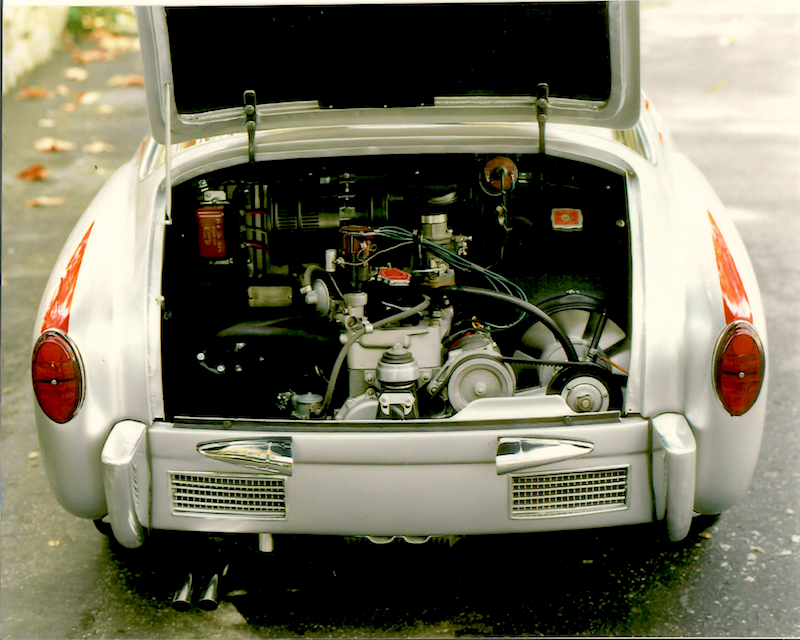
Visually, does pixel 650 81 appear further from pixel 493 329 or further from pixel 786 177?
pixel 493 329

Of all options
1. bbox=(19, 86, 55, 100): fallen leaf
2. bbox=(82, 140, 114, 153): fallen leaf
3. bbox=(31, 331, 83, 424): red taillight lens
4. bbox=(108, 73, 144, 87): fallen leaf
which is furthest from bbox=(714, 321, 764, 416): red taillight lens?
bbox=(108, 73, 144, 87): fallen leaf

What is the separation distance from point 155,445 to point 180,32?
126cm

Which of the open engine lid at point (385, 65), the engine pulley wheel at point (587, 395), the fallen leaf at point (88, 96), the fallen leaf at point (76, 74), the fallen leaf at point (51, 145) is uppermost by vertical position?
the fallen leaf at point (76, 74)

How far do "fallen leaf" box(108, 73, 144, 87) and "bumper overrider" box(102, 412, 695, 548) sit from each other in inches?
323

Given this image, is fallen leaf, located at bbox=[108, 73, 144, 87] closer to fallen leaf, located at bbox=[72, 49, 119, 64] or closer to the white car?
fallen leaf, located at bbox=[72, 49, 119, 64]

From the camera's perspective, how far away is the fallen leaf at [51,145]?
7832 mm

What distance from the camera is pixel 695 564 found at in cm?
309

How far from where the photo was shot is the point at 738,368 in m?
2.51

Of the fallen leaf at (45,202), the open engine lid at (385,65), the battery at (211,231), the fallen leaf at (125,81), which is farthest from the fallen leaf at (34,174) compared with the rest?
the open engine lid at (385,65)

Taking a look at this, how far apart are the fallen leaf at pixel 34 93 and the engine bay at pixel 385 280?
22.3 feet

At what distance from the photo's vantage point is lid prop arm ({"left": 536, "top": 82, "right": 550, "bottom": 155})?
2.88 m

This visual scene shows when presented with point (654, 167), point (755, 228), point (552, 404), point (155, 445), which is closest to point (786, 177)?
point (755, 228)

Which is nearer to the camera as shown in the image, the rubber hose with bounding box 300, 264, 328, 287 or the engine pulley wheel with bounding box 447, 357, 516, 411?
the engine pulley wheel with bounding box 447, 357, 516, 411

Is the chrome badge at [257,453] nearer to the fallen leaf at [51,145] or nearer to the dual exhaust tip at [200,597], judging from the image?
the dual exhaust tip at [200,597]
